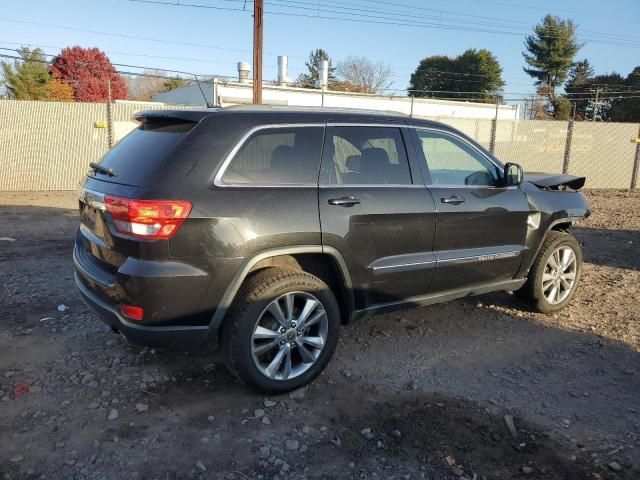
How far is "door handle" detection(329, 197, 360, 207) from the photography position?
3.43 metres

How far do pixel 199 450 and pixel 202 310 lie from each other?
2.55 feet

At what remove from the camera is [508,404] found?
335 centimetres

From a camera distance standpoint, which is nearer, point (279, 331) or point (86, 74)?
point (279, 331)

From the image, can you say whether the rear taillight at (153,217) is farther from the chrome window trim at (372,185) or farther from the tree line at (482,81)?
the tree line at (482,81)

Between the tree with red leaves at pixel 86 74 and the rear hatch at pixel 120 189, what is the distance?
46.5 meters

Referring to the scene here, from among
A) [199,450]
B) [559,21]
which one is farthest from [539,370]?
[559,21]

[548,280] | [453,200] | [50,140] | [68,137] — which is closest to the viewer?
[453,200]

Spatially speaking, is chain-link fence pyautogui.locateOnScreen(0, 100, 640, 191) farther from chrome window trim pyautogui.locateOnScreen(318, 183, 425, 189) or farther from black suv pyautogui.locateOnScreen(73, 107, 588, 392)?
chrome window trim pyautogui.locateOnScreen(318, 183, 425, 189)

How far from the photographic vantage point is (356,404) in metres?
3.32

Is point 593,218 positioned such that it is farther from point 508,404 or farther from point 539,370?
point 508,404

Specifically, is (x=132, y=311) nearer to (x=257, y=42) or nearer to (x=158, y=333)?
(x=158, y=333)

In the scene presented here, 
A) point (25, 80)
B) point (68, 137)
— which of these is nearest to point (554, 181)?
point (68, 137)

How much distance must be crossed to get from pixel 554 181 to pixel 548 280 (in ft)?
3.17

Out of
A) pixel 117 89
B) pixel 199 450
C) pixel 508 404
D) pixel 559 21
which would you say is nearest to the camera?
pixel 199 450
